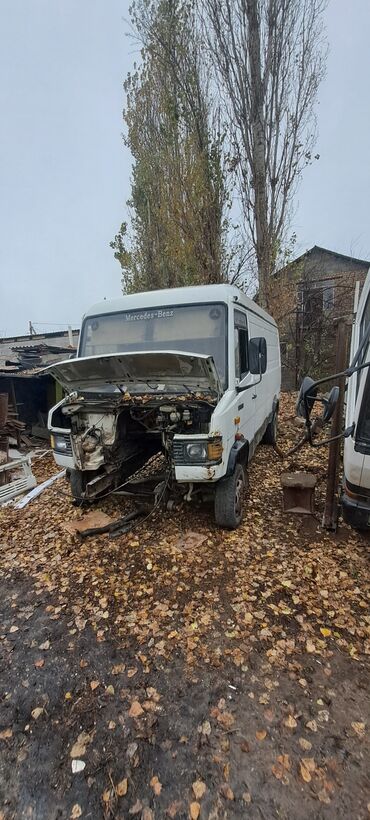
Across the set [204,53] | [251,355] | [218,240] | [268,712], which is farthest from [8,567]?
[204,53]

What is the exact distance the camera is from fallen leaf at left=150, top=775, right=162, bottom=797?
167 centimetres

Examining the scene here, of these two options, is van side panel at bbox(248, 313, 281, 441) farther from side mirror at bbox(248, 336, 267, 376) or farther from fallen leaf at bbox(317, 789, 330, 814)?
fallen leaf at bbox(317, 789, 330, 814)

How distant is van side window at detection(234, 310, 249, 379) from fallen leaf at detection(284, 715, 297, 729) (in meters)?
2.91

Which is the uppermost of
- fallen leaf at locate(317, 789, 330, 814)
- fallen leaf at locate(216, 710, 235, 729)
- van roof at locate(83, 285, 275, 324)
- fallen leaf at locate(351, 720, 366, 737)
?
van roof at locate(83, 285, 275, 324)

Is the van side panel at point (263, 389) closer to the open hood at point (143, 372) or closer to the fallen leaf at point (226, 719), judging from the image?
the open hood at point (143, 372)

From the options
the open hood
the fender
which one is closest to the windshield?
the open hood

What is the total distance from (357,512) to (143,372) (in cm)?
241

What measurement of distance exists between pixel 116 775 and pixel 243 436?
3.14 metres

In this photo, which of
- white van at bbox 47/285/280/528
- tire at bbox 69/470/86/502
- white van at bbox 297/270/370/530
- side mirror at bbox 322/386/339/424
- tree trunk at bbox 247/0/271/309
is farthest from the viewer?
tree trunk at bbox 247/0/271/309

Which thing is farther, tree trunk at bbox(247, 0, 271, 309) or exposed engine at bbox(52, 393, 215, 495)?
tree trunk at bbox(247, 0, 271, 309)

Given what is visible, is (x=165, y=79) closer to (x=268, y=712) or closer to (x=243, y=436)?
(x=243, y=436)

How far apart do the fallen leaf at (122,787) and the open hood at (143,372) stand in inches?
111

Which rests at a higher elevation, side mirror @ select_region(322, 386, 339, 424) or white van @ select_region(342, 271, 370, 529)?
side mirror @ select_region(322, 386, 339, 424)

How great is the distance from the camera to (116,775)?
1.75 m
